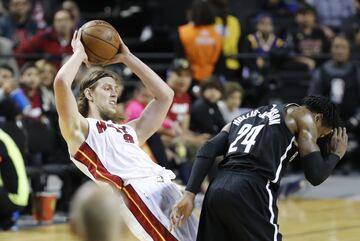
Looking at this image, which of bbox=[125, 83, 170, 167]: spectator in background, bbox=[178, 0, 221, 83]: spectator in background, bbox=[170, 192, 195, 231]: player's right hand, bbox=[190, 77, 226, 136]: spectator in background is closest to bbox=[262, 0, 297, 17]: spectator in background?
bbox=[178, 0, 221, 83]: spectator in background

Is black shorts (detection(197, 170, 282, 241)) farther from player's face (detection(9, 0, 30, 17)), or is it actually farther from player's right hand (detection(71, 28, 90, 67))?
player's face (detection(9, 0, 30, 17))

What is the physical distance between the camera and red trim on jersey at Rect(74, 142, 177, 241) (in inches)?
188

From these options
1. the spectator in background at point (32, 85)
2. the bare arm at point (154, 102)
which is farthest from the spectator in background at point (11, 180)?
the bare arm at point (154, 102)

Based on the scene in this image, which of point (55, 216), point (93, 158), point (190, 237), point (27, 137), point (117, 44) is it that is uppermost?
point (117, 44)

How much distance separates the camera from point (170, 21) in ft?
49.0

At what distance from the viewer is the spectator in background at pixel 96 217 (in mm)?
2533

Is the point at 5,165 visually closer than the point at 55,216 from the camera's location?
Yes

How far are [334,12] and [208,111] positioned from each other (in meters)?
4.87

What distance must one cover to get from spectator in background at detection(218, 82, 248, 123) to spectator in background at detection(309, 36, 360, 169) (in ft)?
4.94

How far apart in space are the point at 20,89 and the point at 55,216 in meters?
1.56

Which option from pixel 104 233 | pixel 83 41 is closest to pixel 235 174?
pixel 83 41

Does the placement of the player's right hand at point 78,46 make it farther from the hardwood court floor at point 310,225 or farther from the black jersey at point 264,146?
the hardwood court floor at point 310,225

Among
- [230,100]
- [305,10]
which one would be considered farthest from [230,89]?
[305,10]

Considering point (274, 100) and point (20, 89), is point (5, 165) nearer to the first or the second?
point (20, 89)
